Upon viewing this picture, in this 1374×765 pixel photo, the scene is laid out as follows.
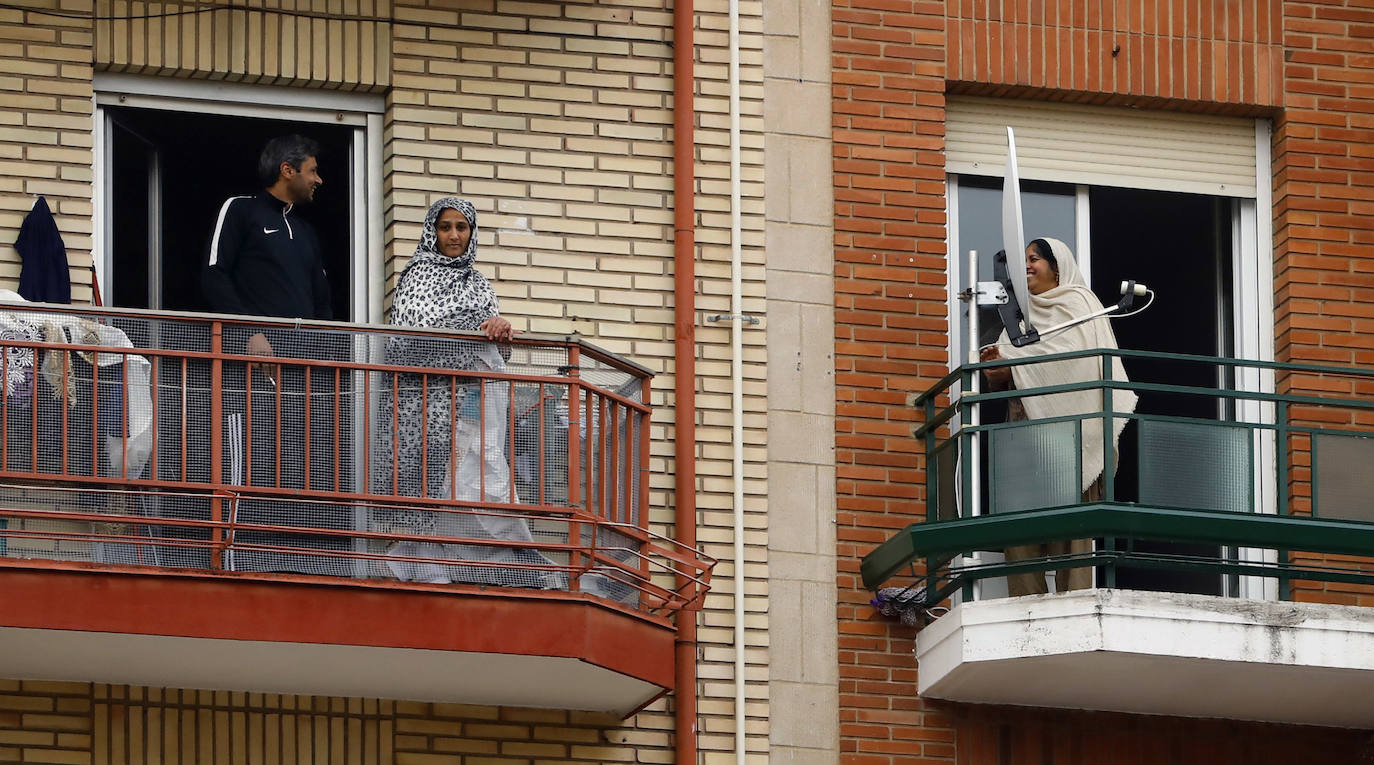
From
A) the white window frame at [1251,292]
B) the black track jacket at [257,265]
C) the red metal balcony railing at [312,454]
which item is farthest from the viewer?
the white window frame at [1251,292]

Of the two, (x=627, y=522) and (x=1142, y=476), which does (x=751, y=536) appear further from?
(x=1142, y=476)

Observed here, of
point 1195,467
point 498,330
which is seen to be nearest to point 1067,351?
point 1195,467

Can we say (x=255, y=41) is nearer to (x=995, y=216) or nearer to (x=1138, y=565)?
(x=995, y=216)

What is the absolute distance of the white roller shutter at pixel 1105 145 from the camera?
15.1m

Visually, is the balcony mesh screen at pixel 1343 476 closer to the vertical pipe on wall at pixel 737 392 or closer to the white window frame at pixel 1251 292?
the white window frame at pixel 1251 292

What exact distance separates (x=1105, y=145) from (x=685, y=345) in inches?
110

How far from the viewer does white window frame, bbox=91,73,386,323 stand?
46.2 ft

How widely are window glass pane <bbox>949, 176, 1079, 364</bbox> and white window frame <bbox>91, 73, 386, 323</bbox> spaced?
3075 mm

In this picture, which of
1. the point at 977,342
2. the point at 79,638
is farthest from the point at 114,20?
the point at 977,342

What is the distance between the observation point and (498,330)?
12773 millimetres

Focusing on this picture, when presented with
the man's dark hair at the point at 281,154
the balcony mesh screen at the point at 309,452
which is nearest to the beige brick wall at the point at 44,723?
the balcony mesh screen at the point at 309,452

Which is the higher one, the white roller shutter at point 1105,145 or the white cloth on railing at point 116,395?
the white roller shutter at point 1105,145

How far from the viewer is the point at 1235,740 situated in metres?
14.2

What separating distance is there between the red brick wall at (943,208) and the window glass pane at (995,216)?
406 mm
